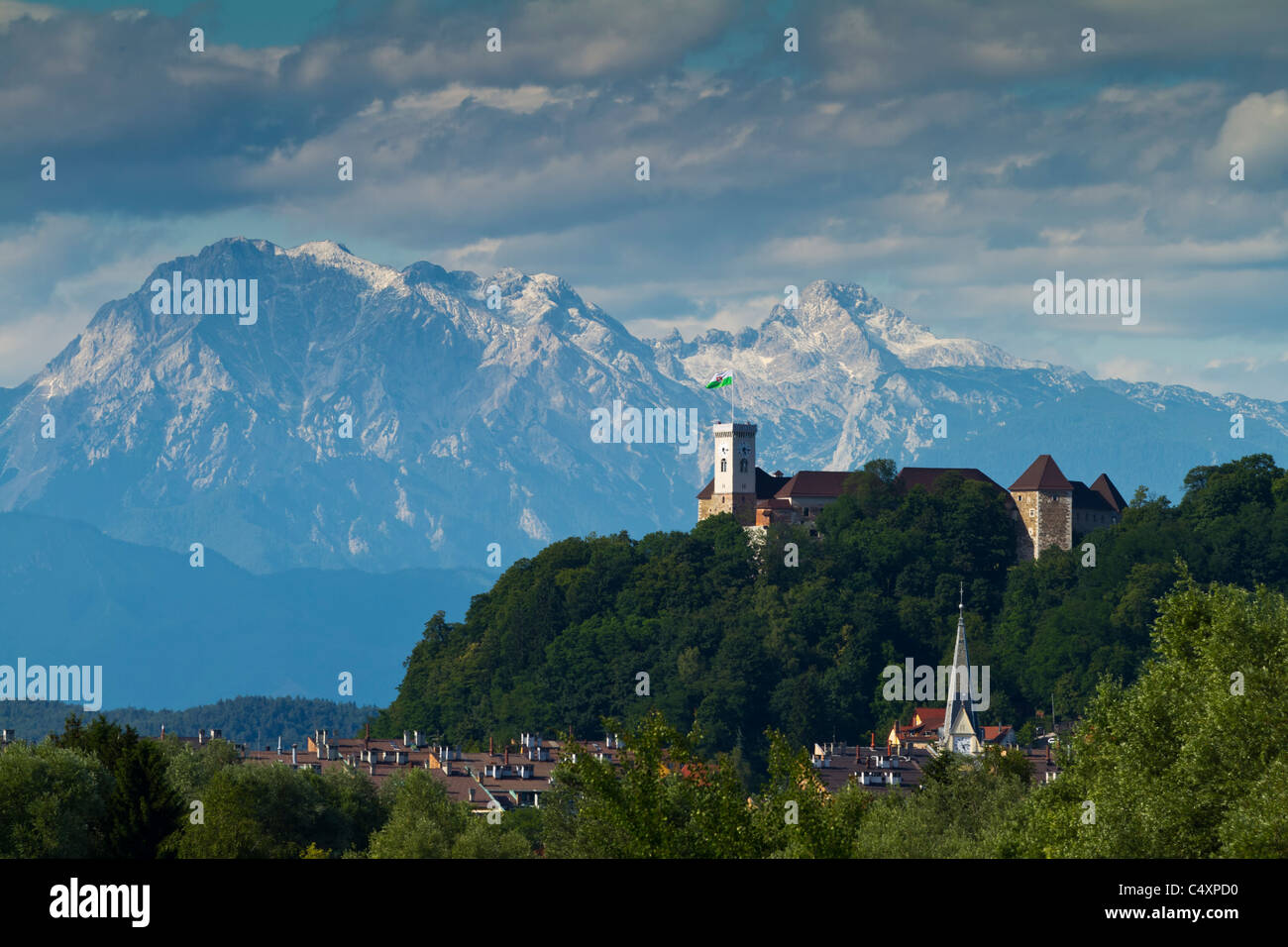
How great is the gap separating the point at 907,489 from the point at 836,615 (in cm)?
1606

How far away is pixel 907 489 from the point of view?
498ft

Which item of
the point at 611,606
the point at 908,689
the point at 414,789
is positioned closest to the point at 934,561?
the point at 908,689

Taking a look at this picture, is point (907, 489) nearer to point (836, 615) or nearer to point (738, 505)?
point (738, 505)

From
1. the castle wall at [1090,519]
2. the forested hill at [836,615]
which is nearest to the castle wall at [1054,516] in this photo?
the castle wall at [1090,519]

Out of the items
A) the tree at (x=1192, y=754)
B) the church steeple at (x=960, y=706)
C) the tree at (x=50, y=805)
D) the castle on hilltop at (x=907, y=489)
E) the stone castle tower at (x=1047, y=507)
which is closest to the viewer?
the tree at (x=1192, y=754)

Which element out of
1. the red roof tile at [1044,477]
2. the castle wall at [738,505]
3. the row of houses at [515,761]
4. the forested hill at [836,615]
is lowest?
the row of houses at [515,761]

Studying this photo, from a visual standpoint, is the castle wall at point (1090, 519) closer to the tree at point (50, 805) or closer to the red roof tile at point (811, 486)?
the red roof tile at point (811, 486)

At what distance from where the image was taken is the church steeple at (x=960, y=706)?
128 meters

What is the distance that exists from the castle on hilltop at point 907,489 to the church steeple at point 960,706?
38.8 ft

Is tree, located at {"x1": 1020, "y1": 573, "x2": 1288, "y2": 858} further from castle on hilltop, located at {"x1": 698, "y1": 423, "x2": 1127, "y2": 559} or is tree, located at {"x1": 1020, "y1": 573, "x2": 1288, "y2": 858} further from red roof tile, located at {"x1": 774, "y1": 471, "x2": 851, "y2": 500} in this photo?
red roof tile, located at {"x1": 774, "y1": 471, "x2": 851, "y2": 500}

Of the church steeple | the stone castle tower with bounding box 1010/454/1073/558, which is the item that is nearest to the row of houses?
the church steeple

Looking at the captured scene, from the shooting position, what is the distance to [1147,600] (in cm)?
13075

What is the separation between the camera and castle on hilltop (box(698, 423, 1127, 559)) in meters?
144
